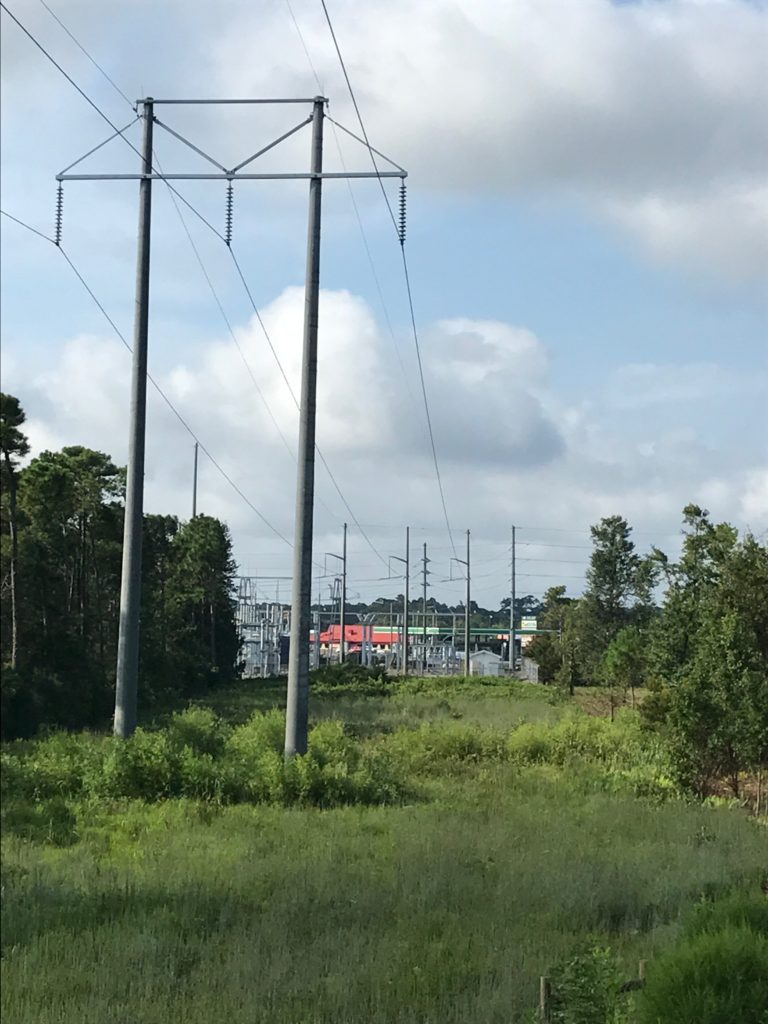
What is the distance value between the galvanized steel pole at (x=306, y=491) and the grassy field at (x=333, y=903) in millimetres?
1768

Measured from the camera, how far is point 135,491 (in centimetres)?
1310

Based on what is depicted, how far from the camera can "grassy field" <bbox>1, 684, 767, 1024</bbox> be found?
17.0ft

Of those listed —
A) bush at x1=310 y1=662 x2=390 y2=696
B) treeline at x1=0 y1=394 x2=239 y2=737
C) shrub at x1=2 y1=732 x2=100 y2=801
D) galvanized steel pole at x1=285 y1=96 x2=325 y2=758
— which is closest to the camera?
shrub at x1=2 y1=732 x2=100 y2=801

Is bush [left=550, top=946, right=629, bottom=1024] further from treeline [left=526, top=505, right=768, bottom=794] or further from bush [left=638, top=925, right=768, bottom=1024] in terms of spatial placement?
treeline [left=526, top=505, right=768, bottom=794]

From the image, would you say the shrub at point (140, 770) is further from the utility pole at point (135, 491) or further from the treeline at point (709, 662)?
the treeline at point (709, 662)

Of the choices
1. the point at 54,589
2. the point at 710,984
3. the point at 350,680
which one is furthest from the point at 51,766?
the point at 350,680

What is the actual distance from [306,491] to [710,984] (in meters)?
11.1

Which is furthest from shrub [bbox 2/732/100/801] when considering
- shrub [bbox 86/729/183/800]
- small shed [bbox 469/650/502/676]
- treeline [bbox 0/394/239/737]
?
small shed [bbox 469/650/502/676]

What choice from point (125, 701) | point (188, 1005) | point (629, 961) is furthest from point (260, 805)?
point (188, 1005)

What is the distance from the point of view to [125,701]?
10.6m

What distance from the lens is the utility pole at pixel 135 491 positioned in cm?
965

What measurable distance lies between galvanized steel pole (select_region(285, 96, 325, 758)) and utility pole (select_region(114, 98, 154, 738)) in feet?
14.4

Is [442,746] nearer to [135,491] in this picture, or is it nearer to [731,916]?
[135,491]

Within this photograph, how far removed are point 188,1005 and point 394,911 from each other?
4.28m
